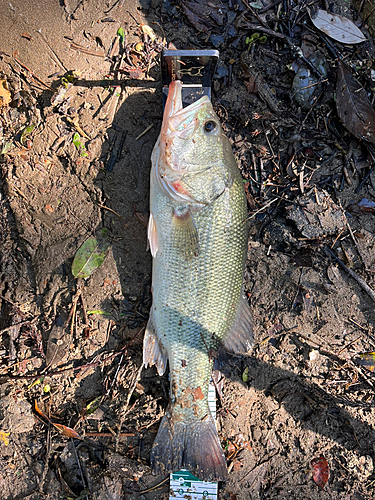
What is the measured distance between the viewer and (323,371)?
368 cm

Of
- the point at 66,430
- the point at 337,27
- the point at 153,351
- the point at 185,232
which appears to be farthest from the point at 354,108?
the point at 66,430

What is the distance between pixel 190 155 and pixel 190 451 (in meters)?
2.52

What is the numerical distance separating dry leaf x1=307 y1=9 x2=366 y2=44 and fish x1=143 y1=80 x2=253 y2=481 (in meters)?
1.72

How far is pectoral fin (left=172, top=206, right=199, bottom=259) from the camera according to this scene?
306 centimetres

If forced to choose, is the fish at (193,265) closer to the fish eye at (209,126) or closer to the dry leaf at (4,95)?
the fish eye at (209,126)

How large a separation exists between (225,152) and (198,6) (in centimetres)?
170

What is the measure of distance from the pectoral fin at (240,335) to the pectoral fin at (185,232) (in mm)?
725

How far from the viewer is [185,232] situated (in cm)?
307

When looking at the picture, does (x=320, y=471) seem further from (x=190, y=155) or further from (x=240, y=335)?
(x=190, y=155)

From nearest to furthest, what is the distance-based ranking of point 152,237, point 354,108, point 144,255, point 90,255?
point 152,237
point 90,255
point 144,255
point 354,108

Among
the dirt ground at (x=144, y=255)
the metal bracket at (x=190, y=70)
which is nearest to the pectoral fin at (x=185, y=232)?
the dirt ground at (x=144, y=255)

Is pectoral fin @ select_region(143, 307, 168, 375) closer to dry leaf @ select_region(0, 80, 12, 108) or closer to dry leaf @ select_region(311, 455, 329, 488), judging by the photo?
dry leaf @ select_region(311, 455, 329, 488)

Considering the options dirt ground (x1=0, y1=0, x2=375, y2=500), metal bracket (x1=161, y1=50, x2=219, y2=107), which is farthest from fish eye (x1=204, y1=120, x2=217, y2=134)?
dirt ground (x1=0, y1=0, x2=375, y2=500)

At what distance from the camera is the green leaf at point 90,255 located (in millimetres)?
3438
